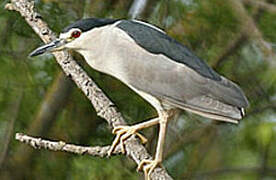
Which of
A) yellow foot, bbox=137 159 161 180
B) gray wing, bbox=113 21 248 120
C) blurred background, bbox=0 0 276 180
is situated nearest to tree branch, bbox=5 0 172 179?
yellow foot, bbox=137 159 161 180

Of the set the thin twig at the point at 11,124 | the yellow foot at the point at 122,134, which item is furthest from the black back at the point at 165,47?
the thin twig at the point at 11,124

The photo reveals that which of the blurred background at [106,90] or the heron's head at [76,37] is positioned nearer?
the heron's head at [76,37]

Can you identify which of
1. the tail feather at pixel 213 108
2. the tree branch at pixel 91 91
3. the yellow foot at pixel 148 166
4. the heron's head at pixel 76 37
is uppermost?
the heron's head at pixel 76 37

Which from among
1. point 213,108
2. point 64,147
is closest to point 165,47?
point 213,108

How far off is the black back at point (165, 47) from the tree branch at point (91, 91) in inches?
7.5

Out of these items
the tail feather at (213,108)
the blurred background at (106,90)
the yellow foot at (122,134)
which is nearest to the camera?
the tail feather at (213,108)

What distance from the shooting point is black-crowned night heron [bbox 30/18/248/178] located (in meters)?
1.66

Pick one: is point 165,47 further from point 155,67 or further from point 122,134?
point 122,134

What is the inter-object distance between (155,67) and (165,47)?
2.1 inches

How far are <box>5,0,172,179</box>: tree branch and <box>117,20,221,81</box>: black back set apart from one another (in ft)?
0.63

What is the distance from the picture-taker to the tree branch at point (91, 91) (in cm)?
168

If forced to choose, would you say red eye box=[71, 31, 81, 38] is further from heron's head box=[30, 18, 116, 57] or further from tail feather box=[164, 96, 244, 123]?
tail feather box=[164, 96, 244, 123]

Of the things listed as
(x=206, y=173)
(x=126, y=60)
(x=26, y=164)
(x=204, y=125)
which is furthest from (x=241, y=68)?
(x=126, y=60)

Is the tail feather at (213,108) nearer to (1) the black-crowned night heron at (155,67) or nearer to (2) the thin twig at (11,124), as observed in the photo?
(1) the black-crowned night heron at (155,67)
